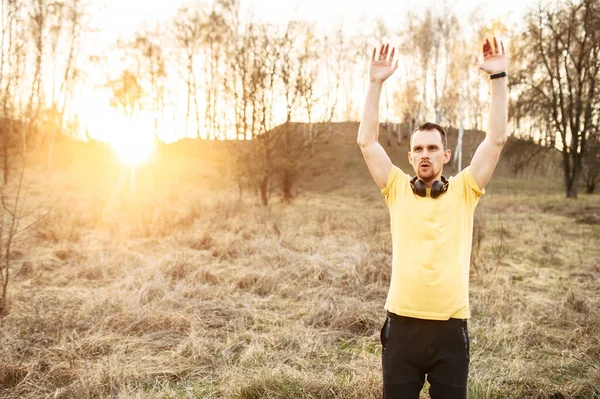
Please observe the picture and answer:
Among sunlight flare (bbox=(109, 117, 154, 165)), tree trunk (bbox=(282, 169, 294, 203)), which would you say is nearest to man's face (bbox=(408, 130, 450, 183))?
tree trunk (bbox=(282, 169, 294, 203))

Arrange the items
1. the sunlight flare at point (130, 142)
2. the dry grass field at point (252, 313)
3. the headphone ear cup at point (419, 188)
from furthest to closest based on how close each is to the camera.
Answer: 1. the sunlight flare at point (130, 142)
2. the dry grass field at point (252, 313)
3. the headphone ear cup at point (419, 188)

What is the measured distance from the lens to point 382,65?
2137mm

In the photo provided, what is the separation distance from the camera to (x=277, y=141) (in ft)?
57.3

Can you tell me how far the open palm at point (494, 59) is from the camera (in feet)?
6.48

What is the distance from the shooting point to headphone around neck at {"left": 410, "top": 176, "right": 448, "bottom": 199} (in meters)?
1.94

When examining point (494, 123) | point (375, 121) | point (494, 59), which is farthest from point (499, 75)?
point (375, 121)

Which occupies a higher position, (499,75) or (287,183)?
(499,75)

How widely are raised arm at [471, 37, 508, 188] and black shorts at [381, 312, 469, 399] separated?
2.28 ft

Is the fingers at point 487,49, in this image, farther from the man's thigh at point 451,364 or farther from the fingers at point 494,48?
the man's thigh at point 451,364

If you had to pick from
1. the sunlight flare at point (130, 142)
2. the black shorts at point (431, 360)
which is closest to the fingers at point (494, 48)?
the black shorts at point (431, 360)

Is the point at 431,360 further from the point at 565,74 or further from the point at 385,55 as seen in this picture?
the point at 565,74

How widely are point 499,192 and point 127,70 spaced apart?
24704 millimetres

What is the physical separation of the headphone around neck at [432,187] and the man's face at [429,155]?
0.12 ft

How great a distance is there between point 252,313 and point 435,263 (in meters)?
3.28
